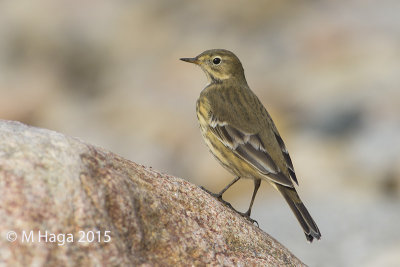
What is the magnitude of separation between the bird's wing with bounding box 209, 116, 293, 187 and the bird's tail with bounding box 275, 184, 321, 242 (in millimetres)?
111

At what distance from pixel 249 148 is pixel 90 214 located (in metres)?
3.00

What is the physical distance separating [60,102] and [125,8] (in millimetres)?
4841

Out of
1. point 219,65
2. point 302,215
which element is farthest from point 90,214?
point 219,65

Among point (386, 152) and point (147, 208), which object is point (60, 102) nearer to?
point (386, 152)

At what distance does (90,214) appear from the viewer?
14.8ft

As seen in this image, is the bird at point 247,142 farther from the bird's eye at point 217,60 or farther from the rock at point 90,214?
A: the rock at point 90,214

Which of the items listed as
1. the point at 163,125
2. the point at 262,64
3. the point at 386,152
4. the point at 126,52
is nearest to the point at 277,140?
the point at 386,152

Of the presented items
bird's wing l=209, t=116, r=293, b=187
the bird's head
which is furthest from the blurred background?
bird's wing l=209, t=116, r=293, b=187

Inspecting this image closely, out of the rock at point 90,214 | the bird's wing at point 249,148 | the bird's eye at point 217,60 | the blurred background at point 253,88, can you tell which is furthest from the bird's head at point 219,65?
the rock at point 90,214

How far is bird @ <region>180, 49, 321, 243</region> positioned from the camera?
689 cm

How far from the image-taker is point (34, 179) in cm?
441

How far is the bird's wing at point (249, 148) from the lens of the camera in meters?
6.91

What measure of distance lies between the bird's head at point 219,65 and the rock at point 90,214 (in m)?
3.43

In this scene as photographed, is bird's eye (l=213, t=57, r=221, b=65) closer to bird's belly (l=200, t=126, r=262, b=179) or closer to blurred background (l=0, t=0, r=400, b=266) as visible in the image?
bird's belly (l=200, t=126, r=262, b=179)
